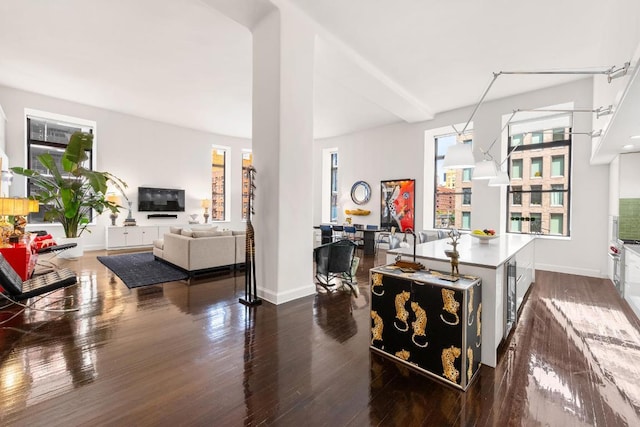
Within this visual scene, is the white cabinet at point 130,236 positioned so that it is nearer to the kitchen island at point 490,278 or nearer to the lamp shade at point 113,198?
the lamp shade at point 113,198

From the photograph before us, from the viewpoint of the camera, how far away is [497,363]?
2.39 metres

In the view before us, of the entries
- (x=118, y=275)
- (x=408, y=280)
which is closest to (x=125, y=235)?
(x=118, y=275)

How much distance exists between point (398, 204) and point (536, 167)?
329cm

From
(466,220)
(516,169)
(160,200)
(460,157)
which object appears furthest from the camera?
(160,200)

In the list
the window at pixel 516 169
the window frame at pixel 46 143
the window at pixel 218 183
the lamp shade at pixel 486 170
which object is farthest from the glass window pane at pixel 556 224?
the window frame at pixel 46 143

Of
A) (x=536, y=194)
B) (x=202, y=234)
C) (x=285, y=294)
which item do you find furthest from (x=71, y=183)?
(x=536, y=194)

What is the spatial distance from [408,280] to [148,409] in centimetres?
197

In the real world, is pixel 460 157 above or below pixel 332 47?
below

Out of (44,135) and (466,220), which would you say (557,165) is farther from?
(44,135)

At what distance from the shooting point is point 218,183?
1046cm

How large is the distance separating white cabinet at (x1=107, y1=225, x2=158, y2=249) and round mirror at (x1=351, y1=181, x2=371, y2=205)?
6.25 m

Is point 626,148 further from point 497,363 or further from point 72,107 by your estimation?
point 72,107

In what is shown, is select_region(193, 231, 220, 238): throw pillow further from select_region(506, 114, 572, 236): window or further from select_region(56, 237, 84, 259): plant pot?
select_region(506, 114, 572, 236): window

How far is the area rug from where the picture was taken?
15.4 ft
